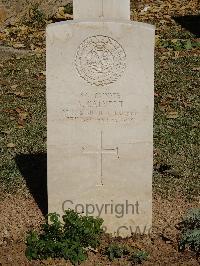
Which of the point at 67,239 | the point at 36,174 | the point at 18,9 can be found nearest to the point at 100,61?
the point at 67,239

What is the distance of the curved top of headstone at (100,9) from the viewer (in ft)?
14.4

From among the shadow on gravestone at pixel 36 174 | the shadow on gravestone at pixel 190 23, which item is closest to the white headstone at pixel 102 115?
the shadow on gravestone at pixel 36 174

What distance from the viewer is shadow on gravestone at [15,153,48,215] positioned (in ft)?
18.3

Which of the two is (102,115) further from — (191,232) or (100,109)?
(191,232)

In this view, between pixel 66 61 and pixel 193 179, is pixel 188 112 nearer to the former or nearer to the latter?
pixel 193 179

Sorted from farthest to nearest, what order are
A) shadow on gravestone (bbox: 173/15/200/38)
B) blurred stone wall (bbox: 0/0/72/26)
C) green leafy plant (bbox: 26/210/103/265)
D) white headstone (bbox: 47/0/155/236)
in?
blurred stone wall (bbox: 0/0/72/26)
shadow on gravestone (bbox: 173/15/200/38)
green leafy plant (bbox: 26/210/103/265)
white headstone (bbox: 47/0/155/236)

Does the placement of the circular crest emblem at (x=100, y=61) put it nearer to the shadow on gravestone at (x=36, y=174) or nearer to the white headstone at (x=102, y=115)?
the white headstone at (x=102, y=115)

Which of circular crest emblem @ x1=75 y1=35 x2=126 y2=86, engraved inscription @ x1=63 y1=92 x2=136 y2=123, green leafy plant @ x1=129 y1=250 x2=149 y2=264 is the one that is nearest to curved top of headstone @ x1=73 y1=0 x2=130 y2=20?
circular crest emblem @ x1=75 y1=35 x2=126 y2=86

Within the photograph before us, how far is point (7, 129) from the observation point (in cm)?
736

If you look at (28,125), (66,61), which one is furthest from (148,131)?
(28,125)

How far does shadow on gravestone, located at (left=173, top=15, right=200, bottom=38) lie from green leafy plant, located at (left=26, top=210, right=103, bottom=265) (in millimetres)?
7321

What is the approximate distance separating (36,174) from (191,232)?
2.07 m

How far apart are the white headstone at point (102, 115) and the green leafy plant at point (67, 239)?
193 mm

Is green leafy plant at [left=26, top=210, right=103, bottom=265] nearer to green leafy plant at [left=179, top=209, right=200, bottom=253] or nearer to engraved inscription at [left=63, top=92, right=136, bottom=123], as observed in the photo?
green leafy plant at [left=179, top=209, right=200, bottom=253]
